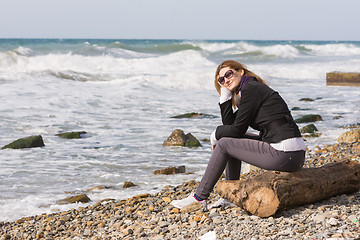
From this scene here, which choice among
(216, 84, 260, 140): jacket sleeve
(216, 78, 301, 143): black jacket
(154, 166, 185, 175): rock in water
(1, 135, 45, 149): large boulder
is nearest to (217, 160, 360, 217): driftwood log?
(216, 78, 301, 143): black jacket

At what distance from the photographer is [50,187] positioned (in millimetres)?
7020

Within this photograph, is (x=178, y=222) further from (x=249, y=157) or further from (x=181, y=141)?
(x=181, y=141)

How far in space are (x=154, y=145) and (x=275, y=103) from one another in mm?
5956

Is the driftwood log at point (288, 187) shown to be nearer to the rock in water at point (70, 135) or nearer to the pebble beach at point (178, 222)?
the pebble beach at point (178, 222)

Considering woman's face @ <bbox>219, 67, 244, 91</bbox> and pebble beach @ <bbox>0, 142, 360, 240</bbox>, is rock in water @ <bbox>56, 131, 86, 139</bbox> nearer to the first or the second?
pebble beach @ <bbox>0, 142, 360, 240</bbox>

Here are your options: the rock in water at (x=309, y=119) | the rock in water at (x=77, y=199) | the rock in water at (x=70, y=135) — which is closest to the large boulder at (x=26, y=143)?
the rock in water at (x=70, y=135)

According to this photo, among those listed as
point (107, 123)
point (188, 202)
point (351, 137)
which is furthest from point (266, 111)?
point (107, 123)

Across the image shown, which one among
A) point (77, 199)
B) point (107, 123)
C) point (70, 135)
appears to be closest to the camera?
point (77, 199)

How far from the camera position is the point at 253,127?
451 centimetres

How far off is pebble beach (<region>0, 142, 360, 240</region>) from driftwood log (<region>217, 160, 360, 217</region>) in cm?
9

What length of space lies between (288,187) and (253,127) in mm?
655

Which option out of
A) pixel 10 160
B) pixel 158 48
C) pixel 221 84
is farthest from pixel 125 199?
pixel 158 48

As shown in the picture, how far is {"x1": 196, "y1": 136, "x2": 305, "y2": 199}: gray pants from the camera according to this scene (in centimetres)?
436

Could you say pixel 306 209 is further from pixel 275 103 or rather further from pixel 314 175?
pixel 275 103
